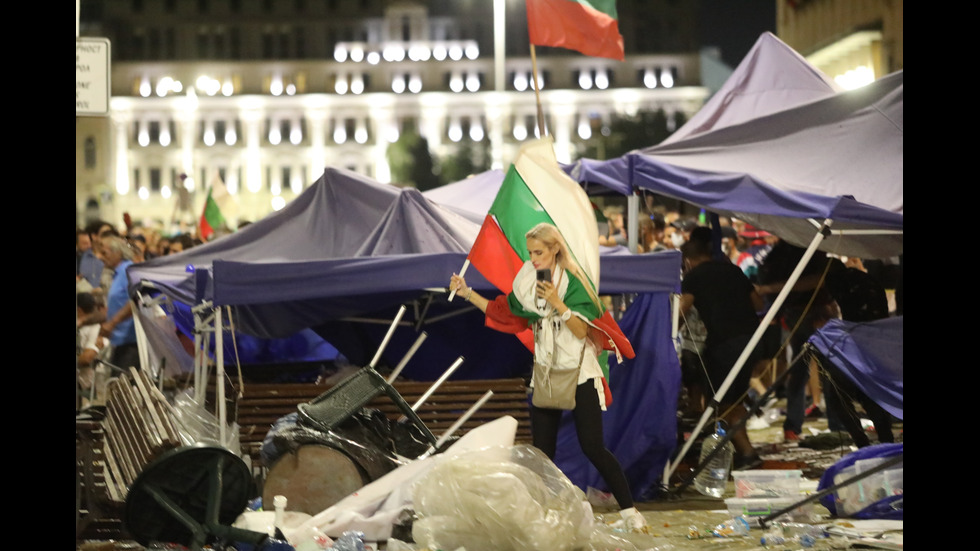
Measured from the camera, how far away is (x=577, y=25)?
1069cm

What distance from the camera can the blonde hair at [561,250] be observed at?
26.4ft

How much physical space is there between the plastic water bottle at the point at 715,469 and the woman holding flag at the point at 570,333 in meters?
1.80

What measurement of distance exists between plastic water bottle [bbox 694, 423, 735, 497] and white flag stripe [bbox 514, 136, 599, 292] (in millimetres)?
1988

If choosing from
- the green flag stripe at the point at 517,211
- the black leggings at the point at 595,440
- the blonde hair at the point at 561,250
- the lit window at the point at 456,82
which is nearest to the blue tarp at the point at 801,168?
the green flag stripe at the point at 517,211

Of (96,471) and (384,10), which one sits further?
(384,10)

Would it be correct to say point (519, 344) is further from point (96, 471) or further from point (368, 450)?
point (96, 471)

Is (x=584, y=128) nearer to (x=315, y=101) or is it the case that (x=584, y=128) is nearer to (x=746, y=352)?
(x=315, y=101)

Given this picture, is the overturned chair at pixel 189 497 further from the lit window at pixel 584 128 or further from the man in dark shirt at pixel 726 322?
the lit window at pixel 584 128

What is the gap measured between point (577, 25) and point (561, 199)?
7.66 ft

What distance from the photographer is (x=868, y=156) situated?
1117 centimetres

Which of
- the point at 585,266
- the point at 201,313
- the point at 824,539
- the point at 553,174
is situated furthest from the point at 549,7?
the point at 824,539
